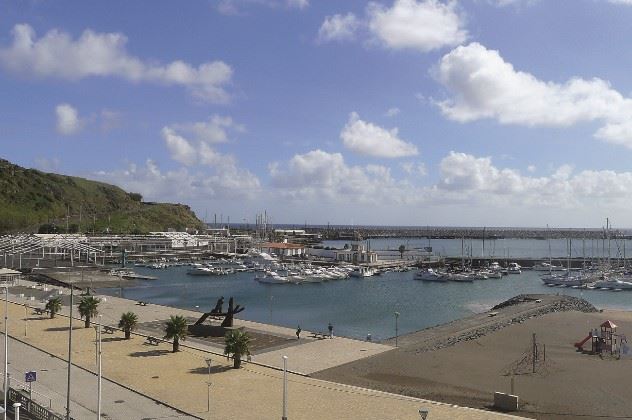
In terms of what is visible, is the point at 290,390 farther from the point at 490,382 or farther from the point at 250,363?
the point at 490,382

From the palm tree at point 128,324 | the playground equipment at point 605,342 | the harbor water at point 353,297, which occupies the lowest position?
the harbor water at point 353,297

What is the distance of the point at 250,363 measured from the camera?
3203cm

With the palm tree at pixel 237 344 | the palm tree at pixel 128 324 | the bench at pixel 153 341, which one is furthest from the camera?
the palm tree at pixel 128 324

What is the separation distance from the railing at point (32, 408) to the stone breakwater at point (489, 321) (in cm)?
2319

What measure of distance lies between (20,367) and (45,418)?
11.7 metres

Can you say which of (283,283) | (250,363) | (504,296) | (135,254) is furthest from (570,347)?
(135,254)

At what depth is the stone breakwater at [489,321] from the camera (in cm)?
4041

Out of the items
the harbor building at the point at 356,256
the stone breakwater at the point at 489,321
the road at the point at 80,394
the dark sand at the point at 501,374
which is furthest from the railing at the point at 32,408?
the harbor building at the point at 356,256

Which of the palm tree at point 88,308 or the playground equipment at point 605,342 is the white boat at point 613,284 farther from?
the palm tree at point 88,308

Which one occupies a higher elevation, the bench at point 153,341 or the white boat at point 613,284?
the bench at point 153,341

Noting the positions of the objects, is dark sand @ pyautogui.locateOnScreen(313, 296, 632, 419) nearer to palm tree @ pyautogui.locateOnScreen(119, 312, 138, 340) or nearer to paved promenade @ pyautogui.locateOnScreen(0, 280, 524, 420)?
paved promenade @ pyautogui.locateOnScreen(0, 280, 524, 420)

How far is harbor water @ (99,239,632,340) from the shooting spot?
5831 centimetres

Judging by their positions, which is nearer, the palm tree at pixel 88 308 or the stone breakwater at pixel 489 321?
the stone breakwater at pixel 489 321

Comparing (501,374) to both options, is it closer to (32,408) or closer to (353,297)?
(32,408)
